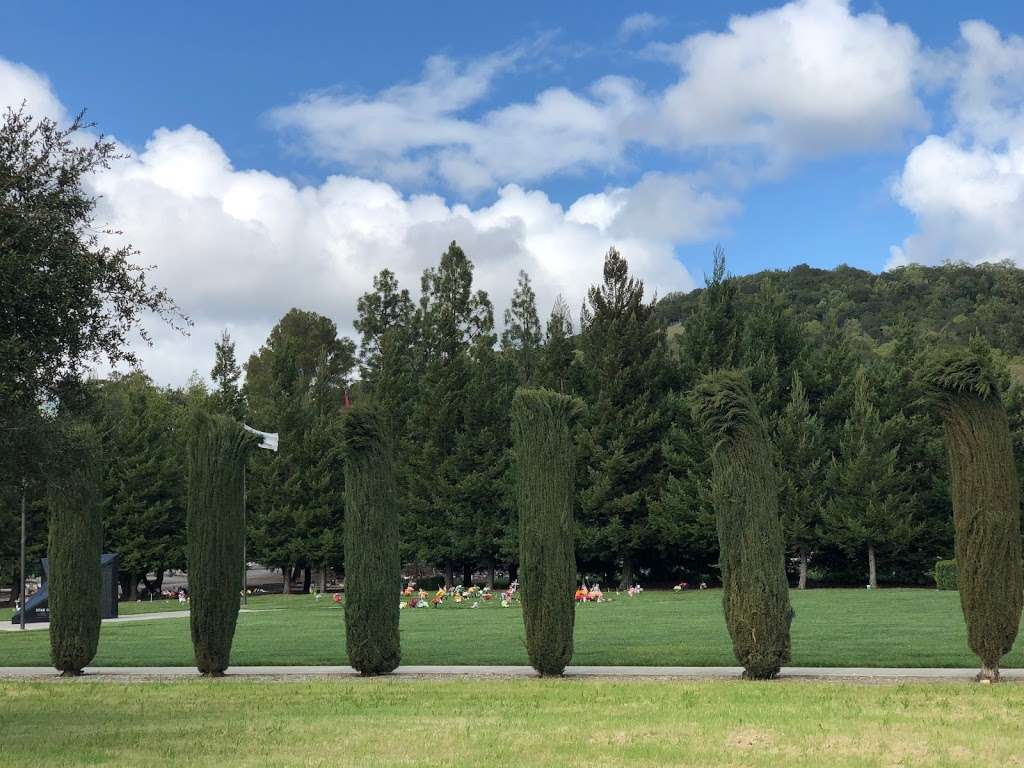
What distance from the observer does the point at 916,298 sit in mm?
85062

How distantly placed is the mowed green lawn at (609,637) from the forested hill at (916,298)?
37239 millimetres

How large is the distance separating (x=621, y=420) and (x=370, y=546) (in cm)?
3085

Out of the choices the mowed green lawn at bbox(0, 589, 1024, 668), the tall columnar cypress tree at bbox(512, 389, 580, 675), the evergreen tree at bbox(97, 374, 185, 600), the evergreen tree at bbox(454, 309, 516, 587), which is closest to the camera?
the tall columnar cypress tree at bbox(512, 389, 580, 675)

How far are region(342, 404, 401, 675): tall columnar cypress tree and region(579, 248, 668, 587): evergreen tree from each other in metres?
29.5

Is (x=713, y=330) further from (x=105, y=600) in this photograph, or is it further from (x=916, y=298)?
(x=916, y=298)

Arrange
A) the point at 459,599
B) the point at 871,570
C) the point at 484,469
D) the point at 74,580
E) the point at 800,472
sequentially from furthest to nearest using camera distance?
the point at 484,469
the point at 800,472
the point at 871,570
the point at 459,599
the point at 74,580

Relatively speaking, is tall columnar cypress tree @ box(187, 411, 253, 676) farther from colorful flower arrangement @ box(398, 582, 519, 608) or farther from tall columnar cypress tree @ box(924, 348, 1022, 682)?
colorful flower arrangement @ box(398, 582, 519, 608)

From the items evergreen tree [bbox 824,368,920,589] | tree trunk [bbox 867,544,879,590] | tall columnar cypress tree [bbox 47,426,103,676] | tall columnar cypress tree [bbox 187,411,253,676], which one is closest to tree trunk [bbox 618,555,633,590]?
evergreen tree [bbox 824,368,920,589]

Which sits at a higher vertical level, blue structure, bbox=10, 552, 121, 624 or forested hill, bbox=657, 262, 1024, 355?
forested hill, bbox=657, 262, 1024, 355

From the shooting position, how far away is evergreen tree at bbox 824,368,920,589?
41344mm

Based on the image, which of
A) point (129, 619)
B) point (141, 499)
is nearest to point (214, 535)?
point (129, 619)

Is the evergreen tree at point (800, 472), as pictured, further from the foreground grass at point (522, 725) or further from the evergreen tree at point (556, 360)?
the foreground grass at point (522, 725)

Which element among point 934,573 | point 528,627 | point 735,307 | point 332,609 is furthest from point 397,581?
point 735,307

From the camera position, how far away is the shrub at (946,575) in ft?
122
